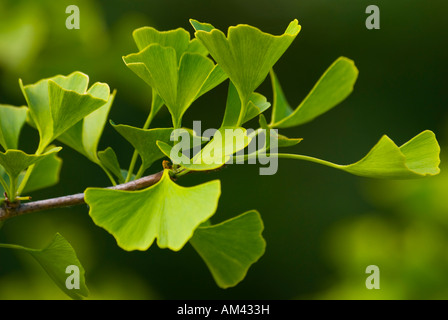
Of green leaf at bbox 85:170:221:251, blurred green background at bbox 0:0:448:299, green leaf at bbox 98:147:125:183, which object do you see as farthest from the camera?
blurred green background at bbox 0:0:448:299

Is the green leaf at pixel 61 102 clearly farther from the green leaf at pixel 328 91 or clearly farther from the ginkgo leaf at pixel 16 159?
the green leaf at pixel 328 91

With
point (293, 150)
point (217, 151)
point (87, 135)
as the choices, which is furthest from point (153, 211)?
A: point (293, 150)

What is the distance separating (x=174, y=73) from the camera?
42 cm

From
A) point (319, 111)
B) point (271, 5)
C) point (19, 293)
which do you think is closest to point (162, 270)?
point (19, 293)

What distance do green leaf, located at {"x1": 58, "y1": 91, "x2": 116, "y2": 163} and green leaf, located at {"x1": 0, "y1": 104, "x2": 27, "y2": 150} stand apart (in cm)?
4

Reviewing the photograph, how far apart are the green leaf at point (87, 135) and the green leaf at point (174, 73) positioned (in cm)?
12

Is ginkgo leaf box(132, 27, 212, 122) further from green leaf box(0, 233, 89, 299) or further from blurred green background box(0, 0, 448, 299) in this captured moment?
blurred green background box(0, 0, 448, 299)

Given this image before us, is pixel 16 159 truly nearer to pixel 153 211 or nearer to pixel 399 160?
pixel 153 211

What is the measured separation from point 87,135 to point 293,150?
1.40 m

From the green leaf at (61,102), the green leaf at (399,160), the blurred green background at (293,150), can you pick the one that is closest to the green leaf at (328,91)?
the green leaf at (399,160)

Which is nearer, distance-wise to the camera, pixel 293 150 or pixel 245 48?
pixel 245 48

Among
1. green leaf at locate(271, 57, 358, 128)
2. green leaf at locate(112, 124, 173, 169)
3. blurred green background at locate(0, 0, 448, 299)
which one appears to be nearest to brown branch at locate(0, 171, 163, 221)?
green leaf at locate(112, 124, 173, 169)

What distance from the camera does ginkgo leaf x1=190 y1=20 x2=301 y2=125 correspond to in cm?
40

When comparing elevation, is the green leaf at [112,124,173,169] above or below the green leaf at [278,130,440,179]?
above
